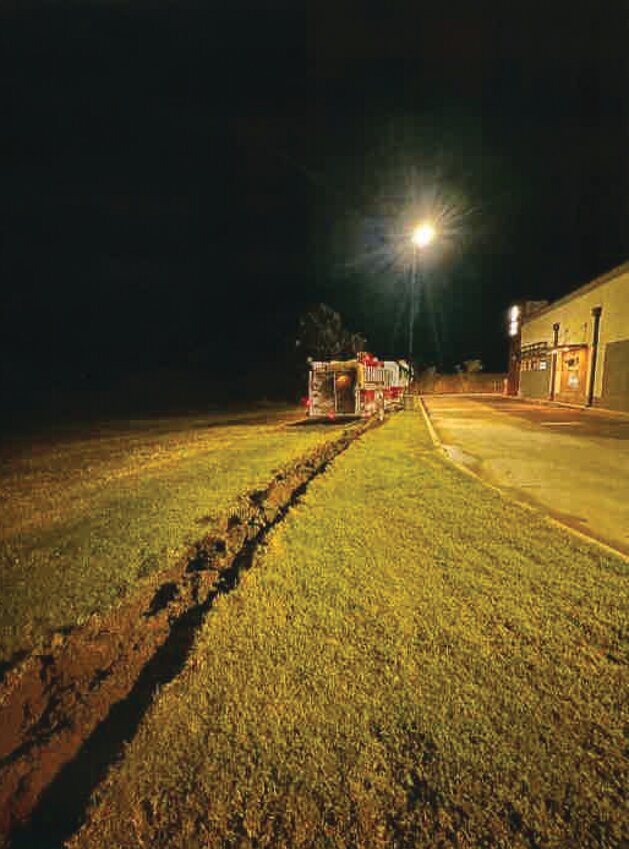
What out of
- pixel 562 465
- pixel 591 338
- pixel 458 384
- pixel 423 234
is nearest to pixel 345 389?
pixel 423 234

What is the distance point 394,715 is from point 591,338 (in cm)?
2654

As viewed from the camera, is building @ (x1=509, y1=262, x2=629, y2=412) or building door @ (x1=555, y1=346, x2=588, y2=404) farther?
building door @ (x1=555, y1=346, x2=588, y2=404)

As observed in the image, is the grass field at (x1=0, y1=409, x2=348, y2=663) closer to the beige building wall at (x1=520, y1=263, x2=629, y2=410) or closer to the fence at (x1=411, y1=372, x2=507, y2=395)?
the beige building wall at (x1=520, y1=263, x2=629, y2=410)

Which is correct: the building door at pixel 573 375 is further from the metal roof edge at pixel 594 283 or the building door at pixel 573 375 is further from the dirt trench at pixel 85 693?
the dirt trench at pixel 85 693

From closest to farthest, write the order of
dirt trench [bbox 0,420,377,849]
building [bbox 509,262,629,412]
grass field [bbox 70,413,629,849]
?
grass field [bbox 70,413,629,849] < dirt trench [bbox 0,420,377,849] < building [bbox 509,262,629,412]

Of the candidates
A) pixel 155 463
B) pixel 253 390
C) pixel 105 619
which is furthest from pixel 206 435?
pixel 253 390

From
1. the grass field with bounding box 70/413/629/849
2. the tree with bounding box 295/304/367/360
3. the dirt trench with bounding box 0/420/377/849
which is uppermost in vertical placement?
the tree with bounding box 295/304/367/360

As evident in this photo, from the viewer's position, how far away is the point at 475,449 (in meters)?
9.30

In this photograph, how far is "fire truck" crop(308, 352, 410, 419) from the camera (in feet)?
55.3

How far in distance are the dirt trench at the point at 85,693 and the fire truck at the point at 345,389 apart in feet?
44.8

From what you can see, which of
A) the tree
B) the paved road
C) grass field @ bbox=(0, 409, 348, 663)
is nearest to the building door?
the paved road

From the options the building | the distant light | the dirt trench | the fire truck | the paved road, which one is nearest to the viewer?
the dirt trench

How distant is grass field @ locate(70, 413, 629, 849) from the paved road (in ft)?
4.96

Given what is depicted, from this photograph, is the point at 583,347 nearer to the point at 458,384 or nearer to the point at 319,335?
the point at 319,335
